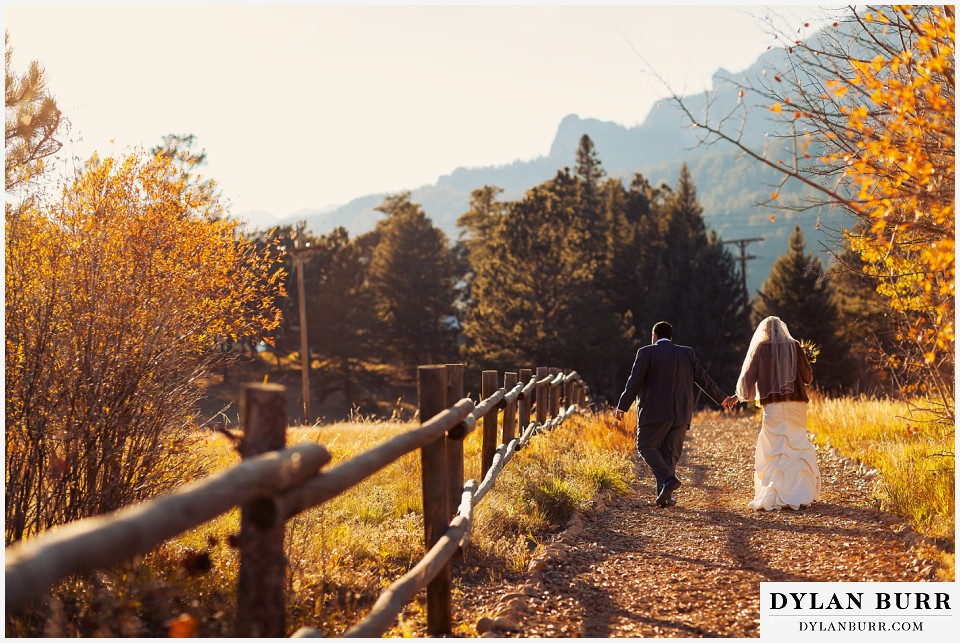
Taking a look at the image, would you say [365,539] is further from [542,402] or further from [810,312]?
[810,312]

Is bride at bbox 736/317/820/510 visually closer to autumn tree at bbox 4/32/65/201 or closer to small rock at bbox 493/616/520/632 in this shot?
small rock at bbox 493/616/520/632

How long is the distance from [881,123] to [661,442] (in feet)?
14.0

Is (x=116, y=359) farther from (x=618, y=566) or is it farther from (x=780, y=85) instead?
(x=780, y=85)

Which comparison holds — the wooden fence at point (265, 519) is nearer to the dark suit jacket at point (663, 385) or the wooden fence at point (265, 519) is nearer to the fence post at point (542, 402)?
the dark suit jacket at point (663, 385)

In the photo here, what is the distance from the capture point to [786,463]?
7.89m

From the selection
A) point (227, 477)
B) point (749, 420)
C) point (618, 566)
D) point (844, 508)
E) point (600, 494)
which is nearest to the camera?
point (227, 477)

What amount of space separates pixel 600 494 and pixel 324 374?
136 ft

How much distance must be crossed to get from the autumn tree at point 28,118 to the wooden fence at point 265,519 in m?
5.77

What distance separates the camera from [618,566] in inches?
236

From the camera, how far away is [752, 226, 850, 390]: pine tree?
140ft

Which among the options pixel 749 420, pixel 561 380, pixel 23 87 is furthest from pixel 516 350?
pixel 23 87

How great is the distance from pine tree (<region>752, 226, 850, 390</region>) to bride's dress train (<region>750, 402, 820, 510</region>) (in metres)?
36.1

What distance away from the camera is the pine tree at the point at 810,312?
4269cm

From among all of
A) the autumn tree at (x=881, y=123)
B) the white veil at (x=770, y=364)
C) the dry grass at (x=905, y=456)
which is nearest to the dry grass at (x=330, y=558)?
the white veil at (x=770, y=364)
